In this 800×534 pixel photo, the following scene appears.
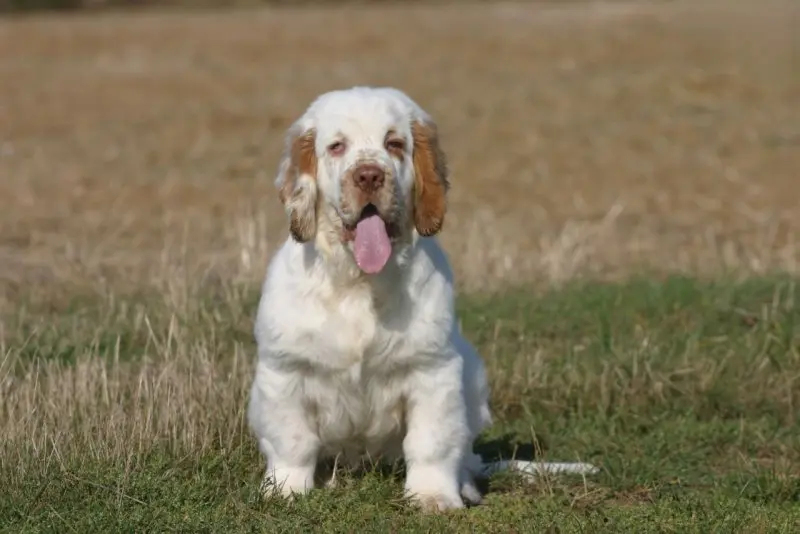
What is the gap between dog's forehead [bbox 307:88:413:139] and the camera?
18.2 ft

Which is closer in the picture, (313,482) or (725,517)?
(725,517)

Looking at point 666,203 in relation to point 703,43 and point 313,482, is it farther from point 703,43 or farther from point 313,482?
point 703,43

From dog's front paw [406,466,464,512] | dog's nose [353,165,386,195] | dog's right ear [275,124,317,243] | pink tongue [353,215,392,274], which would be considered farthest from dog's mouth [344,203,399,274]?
dog's front paw [406,466,464,512]

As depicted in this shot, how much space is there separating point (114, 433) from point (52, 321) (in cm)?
312

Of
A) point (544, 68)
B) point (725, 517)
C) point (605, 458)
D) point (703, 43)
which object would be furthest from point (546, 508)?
point (703, 43)

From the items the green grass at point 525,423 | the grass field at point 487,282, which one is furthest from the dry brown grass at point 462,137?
the green grass at point 525,423

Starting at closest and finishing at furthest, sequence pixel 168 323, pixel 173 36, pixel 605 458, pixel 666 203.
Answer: pixel 605 458 → pixel 168 323 → pixel 666 203 → pixel 173 36

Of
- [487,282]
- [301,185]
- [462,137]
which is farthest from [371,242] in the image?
[462,137]

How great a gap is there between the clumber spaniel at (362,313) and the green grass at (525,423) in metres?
0.24

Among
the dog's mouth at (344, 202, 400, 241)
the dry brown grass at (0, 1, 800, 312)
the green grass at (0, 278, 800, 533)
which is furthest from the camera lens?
the dry brown grass at (0, 1, 800, 312)

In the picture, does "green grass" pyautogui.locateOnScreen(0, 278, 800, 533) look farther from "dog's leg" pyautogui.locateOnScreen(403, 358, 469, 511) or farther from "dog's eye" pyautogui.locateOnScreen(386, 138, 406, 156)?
"dog's eye" pyautogui.locateOnScreen(386, 138, 406, 156)

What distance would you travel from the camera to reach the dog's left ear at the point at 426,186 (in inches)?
222

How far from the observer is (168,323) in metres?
8.41

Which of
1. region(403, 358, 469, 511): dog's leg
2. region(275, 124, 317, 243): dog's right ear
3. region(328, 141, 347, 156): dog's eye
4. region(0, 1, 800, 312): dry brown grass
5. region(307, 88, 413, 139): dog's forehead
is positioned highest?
region(307, 88, 413, 139): dog's forehead
